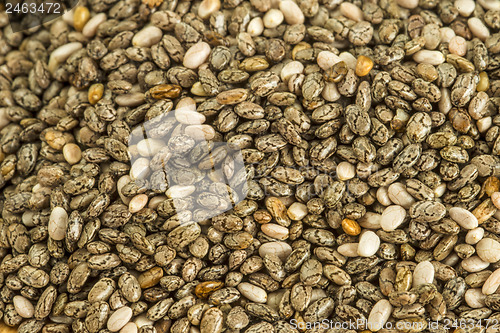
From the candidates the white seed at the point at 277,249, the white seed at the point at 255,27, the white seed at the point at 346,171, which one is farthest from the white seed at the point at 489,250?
the white seed at the point at 255,27

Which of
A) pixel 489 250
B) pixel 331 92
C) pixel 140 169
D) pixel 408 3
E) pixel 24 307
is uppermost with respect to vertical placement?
pixel 408 3

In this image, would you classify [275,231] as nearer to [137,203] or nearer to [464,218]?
[137,203]

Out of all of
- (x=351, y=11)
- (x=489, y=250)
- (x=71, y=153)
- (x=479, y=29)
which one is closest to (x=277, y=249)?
(x=489, y=250)

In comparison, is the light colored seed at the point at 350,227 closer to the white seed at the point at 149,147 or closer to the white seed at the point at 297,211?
the white seed at the point at 297,211

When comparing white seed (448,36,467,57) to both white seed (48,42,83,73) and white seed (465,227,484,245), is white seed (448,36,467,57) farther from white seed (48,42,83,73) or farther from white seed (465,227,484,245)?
white seed (48,42,83,73)

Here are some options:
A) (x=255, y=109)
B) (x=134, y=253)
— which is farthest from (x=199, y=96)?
(x=134, y=253)

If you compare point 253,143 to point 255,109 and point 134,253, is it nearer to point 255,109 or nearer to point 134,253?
point 255,109
